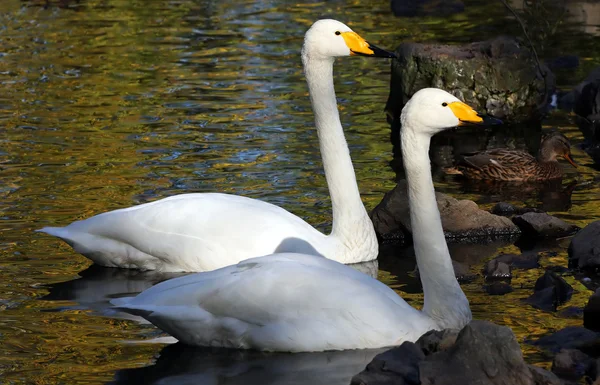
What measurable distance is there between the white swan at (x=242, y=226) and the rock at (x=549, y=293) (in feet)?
5.12

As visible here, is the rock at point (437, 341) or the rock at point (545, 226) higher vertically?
the rock at point (437, 341)

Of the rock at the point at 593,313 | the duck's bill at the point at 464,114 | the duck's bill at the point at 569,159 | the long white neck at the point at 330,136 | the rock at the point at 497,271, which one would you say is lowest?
the duck's bill at the point at 569,159

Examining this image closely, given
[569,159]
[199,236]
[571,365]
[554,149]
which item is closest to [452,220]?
[199,236]

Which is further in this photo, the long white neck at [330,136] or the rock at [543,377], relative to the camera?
the long white neck at [330,136]

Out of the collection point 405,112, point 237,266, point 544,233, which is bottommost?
point 544,233

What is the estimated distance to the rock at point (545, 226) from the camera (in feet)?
34.6

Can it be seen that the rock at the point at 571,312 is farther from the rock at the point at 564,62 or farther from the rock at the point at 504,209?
the rock at the point at 564,62

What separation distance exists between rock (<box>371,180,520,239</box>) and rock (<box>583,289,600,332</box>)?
256 centimetres

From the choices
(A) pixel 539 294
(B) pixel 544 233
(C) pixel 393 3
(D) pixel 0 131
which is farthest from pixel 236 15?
(A) pixel 539 294

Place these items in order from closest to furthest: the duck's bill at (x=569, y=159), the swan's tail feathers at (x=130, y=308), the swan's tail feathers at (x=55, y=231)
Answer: the swan's tail feathers at (x=130, y=308) < the swan's tail feathers at (x=55, y=231) < the duck's bill at (x=569, y=159)

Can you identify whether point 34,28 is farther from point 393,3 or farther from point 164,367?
point 164,367

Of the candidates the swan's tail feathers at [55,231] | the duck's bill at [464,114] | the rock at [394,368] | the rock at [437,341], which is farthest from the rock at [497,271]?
the swan's tail feathers at [55,231]

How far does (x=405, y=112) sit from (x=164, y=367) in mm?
2081

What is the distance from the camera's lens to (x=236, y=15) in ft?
81.1
